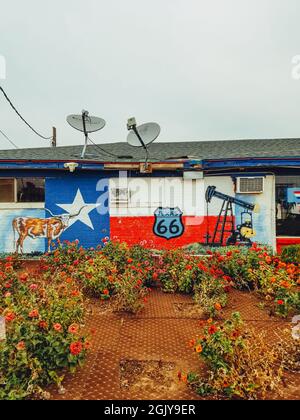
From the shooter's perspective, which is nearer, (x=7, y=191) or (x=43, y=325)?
(x=43, y=325)

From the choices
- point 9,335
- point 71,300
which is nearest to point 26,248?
point 71,300

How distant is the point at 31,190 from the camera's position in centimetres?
1006

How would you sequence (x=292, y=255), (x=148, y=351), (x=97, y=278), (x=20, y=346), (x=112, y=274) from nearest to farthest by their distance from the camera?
(x=20, y=346), (x=148, y=351), (x=97, y=278), (x=112, y=274), (x=292, y=255)

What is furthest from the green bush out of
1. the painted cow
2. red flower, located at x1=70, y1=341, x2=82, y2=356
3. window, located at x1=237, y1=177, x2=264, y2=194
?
the painted cow

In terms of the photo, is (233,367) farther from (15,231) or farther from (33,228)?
(15,231)

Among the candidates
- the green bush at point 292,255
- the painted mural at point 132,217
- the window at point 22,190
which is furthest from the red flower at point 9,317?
the window at point 22,190

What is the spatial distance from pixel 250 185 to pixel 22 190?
7.38 meters

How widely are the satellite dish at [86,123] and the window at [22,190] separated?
7.86ft

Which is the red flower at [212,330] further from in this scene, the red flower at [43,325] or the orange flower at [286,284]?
the orange flower at [286,284]

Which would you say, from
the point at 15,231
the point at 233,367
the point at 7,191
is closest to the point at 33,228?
the point at 15,231

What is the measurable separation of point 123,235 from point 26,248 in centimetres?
317

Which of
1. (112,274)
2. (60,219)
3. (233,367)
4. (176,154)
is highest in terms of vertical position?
(176,154)

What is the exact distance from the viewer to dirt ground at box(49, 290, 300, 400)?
3305 mm

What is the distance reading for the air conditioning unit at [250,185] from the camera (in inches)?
381
